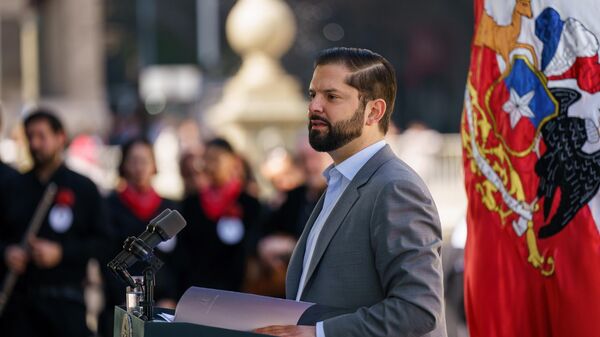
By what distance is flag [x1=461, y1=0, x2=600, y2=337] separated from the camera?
563 cm

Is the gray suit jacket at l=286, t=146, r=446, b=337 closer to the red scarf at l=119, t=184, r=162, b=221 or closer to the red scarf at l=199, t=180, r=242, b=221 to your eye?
the red scarf at l=119, t=184, r=162, b=221

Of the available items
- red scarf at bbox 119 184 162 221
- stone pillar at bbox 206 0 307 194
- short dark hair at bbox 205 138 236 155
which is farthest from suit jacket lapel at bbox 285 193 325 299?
stone pillar at bbox 206 0 307 194

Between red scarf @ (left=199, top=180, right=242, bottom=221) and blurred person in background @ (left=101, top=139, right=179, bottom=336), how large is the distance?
33 cm

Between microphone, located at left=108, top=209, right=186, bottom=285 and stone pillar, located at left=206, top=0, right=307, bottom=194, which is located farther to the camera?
stone pillar, located at left=206, top=0, right=307, bottom=194

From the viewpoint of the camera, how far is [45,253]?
8953 millimetres

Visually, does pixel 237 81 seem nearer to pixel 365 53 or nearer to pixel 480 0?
pixel 480 0

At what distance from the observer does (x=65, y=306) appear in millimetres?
9023

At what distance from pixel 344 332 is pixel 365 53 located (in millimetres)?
962

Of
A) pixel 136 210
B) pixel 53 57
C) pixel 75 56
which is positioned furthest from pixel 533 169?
pixel 53 57

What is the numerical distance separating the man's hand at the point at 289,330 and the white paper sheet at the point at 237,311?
0.02 meters

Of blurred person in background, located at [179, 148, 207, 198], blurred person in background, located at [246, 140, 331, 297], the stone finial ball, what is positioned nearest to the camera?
blurred person in background, located at [246, 140, 331, 297]

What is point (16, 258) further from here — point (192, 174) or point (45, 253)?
point (192, 174)

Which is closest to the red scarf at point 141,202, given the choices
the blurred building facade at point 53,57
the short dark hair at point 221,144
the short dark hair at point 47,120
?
the short dark hair at point 221,144

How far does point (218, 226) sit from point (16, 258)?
2.11 m
